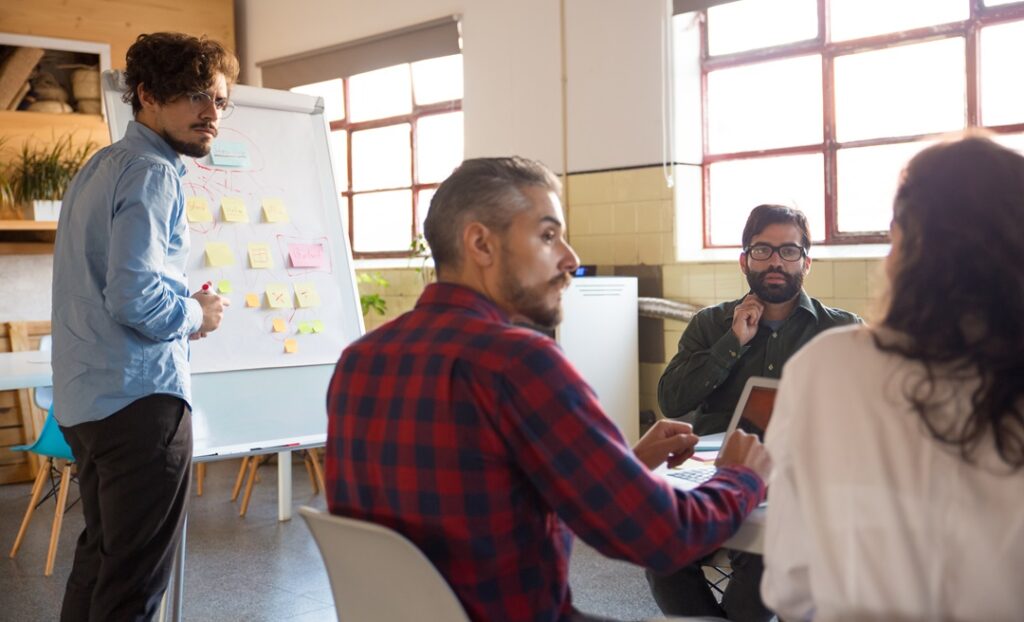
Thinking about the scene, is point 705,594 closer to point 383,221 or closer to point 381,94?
point 383,221

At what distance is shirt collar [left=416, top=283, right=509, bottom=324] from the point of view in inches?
63.3

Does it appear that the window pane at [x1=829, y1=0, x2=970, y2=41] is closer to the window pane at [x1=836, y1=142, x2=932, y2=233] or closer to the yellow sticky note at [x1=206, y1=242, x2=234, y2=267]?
the window pane at [x1=836, y1=142, x2=932, y2=233]

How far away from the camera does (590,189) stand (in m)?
5.63

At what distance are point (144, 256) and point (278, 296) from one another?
1441mm

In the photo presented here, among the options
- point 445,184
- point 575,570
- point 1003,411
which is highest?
point 445,184

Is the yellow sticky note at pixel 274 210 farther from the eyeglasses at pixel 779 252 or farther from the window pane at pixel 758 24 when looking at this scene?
the window pane at pixel 758 24

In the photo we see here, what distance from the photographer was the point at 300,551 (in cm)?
457

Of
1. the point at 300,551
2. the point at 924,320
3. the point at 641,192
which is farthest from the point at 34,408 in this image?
the point at 924,320

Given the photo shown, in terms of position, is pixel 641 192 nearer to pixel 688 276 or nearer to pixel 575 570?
pixel 688 276

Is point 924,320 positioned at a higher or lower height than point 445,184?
lower

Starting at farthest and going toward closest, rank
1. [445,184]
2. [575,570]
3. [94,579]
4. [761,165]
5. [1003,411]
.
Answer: [761,165] < [575,570] < [94,579] < [445,184] < [1003,411]

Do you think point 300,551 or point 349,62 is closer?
point 300,551

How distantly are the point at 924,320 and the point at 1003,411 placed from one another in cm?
13

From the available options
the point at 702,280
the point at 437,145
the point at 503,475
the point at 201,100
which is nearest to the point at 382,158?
the point at 437,145
